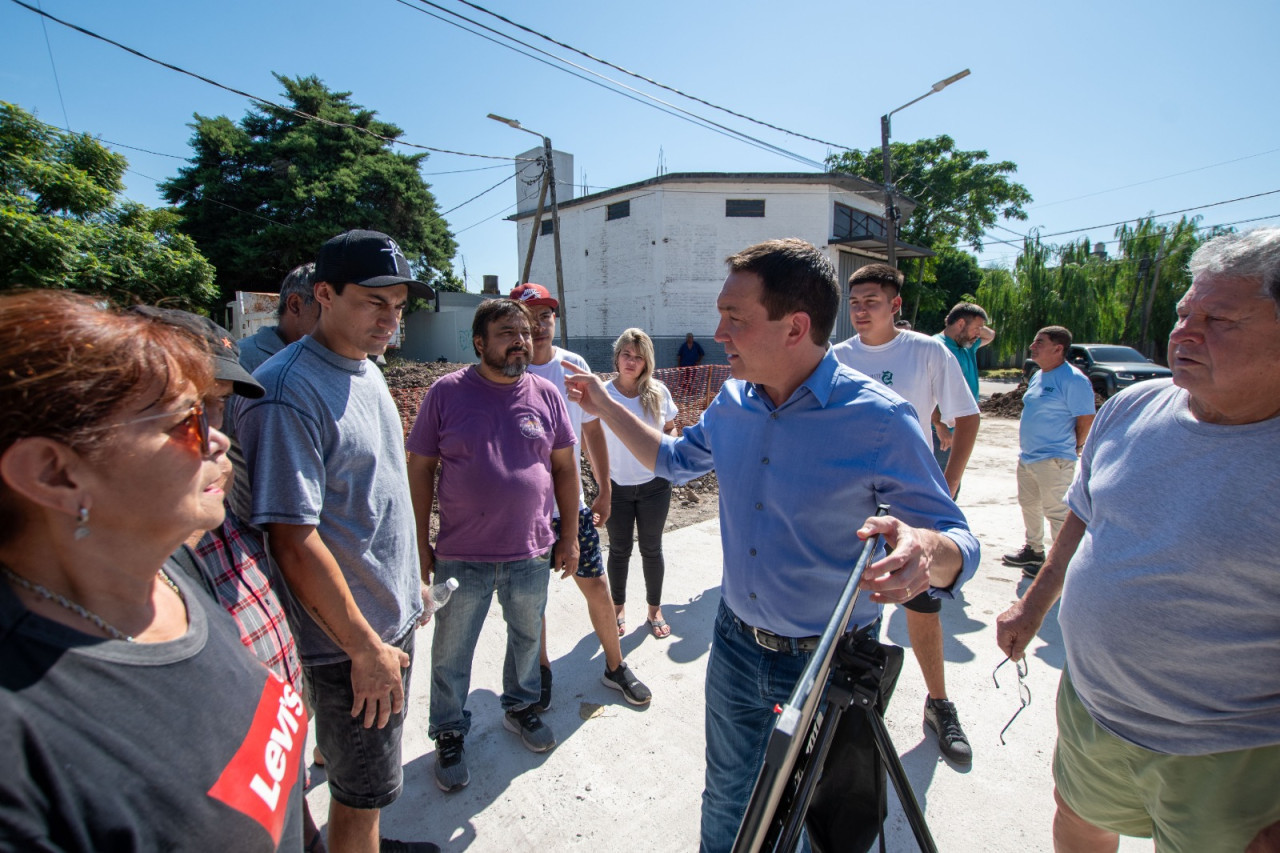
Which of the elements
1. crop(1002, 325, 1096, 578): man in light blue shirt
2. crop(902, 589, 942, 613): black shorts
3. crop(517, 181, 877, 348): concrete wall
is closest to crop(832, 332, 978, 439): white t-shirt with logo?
crop(902, 589, 942, 613): black shorts

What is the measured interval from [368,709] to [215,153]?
2870 cm

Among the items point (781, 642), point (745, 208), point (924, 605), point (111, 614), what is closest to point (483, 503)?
point (781, 642)

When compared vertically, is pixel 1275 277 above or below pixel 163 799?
above

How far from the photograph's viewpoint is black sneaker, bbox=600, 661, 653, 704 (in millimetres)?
2893

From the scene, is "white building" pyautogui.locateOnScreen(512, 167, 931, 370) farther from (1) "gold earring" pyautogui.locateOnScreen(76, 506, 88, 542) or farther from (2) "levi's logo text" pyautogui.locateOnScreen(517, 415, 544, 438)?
(1) "gold earring" pyautogui.locateOnScreen(76, 506, 88, 542)

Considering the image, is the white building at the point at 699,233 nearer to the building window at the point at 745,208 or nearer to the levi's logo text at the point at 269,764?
the building window at the point at 745,208

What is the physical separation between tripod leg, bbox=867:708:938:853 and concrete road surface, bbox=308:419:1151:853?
54cm

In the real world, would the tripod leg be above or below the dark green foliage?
below

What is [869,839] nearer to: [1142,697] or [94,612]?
[1142,697]

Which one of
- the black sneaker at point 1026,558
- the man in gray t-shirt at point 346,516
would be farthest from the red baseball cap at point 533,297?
the black sneaker at point 1026,558

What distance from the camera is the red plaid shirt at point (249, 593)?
124cm

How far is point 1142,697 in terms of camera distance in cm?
142

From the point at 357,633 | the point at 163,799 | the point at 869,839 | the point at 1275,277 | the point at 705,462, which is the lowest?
the point at 869,839

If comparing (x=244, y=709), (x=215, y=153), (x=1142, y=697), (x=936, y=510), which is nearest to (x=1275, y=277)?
(x=936, y=510)
